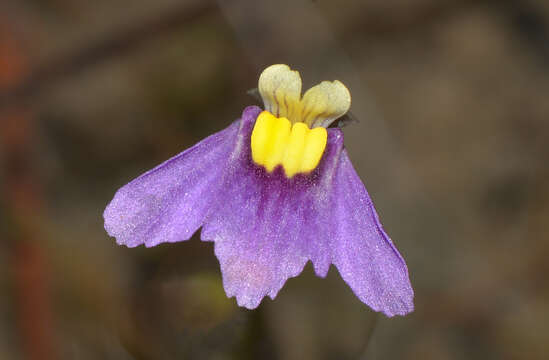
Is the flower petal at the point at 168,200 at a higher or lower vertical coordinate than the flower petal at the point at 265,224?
higher

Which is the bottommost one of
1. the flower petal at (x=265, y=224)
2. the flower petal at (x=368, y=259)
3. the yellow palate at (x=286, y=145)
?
the flower petal at (x=368, y=259)

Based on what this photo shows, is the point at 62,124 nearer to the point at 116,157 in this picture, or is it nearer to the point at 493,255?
the point at 116,157

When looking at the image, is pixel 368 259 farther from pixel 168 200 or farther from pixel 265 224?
pixel 168 200

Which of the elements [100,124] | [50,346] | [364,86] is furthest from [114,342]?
[364,86]

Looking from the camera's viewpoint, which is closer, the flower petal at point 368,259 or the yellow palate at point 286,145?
the flower petal at point 368,259

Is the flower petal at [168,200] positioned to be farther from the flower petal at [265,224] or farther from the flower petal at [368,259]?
the flower petal at [368,259]

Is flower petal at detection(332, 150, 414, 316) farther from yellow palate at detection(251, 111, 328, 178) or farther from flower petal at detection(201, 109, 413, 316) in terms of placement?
yellow palate at detection(251, 111, 328, 178)

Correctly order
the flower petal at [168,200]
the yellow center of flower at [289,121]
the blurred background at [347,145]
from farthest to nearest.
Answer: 1. the blurred background at [347,145]
2. the yellow center of flower at [289,121]
3. the flower petal at [168,200]

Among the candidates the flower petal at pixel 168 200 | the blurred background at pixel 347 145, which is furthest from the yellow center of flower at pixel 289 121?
the blurred background at pixel 347 145

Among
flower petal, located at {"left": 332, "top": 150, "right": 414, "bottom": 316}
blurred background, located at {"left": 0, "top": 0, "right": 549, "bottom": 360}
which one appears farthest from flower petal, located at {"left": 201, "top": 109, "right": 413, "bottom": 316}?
blurred background, located at {"left": 0, "top": 0, "right": 549, "bottom": 360}
